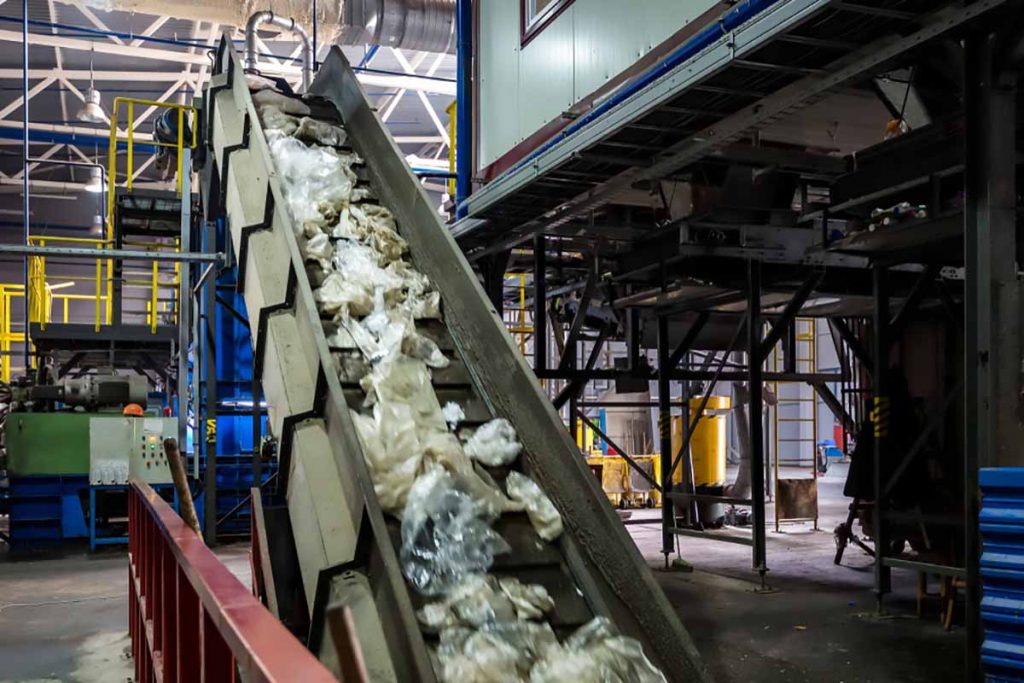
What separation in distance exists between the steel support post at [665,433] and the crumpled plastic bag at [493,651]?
5.99m

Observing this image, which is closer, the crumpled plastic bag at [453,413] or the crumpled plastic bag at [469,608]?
the crumpled plastic bag at [469,608]

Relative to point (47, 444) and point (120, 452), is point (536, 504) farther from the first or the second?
point (47, 444)

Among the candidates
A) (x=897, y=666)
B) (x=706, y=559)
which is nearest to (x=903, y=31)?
(x=897, y=666)

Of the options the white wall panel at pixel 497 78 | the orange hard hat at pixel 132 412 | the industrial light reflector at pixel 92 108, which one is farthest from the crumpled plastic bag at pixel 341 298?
the industrial light reflector at pixel 92 108

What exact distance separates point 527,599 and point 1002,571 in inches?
73.1

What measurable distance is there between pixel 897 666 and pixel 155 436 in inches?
308

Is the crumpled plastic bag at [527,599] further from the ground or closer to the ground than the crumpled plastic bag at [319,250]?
closer to the ground

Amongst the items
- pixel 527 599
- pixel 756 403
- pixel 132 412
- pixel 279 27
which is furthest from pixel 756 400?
pixel 132 412

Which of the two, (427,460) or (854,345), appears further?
(854,345)

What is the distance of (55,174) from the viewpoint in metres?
22.1

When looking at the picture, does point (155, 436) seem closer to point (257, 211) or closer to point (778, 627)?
point (257, 211)

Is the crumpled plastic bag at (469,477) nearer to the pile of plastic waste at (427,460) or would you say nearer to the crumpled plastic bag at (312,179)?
the pile of plastic waste at (427,460)

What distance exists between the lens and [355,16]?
10953 mm

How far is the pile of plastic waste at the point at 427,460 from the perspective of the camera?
9.20 ft
